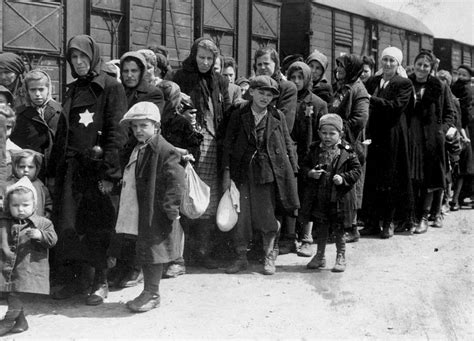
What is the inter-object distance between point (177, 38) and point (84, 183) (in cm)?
830

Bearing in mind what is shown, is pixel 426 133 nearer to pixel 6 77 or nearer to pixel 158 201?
pixel 158 201

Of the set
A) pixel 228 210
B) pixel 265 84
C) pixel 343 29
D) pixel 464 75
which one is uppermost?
pixel 343 29

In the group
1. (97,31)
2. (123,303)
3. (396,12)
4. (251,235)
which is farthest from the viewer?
(396,12)

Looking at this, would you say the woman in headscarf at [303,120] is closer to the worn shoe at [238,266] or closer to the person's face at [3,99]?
the worn shoe at [238,266]

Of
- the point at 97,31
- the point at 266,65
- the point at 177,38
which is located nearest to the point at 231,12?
the point at 177,38

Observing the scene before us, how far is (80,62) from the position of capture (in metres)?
4.70

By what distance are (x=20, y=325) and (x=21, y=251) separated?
0.48m

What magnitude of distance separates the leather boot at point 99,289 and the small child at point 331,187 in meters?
2.01

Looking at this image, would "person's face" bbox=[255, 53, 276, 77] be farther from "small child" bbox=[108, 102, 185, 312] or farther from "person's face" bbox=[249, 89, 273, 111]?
"small child" bbox=[108, 102, 185, 312]

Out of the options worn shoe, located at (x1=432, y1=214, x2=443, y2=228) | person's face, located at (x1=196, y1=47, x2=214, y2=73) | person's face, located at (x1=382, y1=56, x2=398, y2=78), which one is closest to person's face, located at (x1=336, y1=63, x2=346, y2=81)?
person's face, located at (x1=382, y1=56, x2=398, y2=78)

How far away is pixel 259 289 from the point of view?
5.12m

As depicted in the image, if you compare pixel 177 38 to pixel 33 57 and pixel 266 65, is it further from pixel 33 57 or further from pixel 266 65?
pixel 266 65

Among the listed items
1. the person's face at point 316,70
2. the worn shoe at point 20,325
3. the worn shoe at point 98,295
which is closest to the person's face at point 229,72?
the person's face at point 316,70

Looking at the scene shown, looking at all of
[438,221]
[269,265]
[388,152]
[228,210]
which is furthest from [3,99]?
[438,221]
